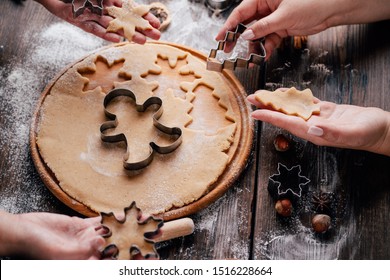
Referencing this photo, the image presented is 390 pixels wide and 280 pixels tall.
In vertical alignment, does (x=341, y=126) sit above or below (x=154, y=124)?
above

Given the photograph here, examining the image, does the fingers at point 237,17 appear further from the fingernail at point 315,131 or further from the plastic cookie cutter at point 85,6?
the fingernail at point 315,131

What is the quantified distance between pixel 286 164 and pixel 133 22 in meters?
0.79

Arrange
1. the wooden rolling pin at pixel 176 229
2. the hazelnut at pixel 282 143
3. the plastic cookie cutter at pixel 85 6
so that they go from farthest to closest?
the plastic cookie cutter at pixel 85 6 → the hazelnut at pixel 282 143 → the wooden rolling pin at pixel 176 229

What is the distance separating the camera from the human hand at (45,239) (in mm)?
1460

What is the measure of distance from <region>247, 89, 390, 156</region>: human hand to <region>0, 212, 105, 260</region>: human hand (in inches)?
27.3

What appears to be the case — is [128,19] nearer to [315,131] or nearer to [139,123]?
[139,123]

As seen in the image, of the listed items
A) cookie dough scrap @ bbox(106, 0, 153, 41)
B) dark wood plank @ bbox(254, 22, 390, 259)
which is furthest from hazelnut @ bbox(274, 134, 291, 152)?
→ cookie dough scrap @ bbox(106, 0, 153, 41)

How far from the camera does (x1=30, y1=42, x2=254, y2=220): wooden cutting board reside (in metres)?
1.66

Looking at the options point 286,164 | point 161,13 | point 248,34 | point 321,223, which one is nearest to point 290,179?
point 286,164

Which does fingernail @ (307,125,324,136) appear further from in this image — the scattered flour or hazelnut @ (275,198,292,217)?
the scattered flour

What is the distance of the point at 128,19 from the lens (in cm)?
195

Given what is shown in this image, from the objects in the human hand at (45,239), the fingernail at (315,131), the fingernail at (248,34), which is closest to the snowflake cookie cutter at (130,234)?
the human hand at (45,239)

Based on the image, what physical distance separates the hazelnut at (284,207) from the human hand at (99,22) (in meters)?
0.79
